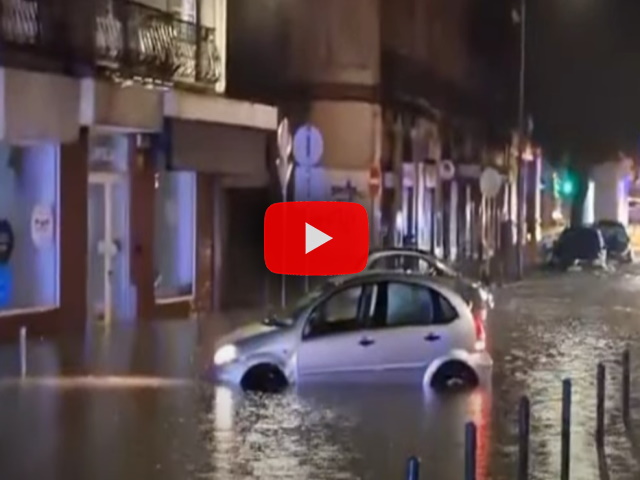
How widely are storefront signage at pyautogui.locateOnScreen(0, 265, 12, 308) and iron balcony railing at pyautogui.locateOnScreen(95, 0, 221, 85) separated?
3.84 m

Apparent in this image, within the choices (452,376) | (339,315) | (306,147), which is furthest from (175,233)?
(452,376)

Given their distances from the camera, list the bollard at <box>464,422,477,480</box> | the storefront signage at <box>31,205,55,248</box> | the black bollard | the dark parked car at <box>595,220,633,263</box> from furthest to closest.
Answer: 1. the dark parked car at <box>595,220,633,263</box>
2. the storefront signage at <box>31,205,55,248</box>
3. the black bollard
4. the bollard at <box>464,422,477,480</box>

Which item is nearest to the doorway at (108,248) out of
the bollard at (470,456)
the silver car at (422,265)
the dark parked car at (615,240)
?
the silver car at (422,265)

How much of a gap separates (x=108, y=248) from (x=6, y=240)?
366 centimetres

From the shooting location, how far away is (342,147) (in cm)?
4412

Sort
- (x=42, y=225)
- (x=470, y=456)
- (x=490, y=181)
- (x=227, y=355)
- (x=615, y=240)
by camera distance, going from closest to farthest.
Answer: (x=470, y=456)
(x=227, y=355)
(x=42, y=225)
(x=490, y=181)
(x=615, y=240)

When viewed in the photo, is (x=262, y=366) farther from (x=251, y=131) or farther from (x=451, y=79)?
(x=451, y=79)

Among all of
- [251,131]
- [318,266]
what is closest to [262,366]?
[251,131]

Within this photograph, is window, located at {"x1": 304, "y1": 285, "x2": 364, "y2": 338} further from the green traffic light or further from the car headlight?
the green traffic light

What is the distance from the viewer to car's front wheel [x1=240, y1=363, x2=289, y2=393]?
19844mm

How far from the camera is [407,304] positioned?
2006 centimetres

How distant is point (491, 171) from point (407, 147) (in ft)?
12.6

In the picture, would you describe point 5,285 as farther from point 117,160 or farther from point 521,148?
point 521,148

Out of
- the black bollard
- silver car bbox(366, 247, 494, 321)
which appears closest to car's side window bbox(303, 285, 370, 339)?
the black bollard
